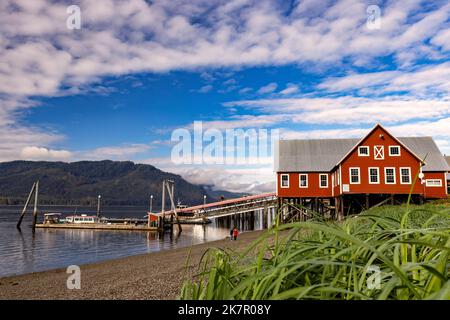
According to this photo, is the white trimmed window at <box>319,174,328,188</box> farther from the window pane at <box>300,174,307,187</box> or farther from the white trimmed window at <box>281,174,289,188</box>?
the white trimmed window at <box>281,174,289,188</box>

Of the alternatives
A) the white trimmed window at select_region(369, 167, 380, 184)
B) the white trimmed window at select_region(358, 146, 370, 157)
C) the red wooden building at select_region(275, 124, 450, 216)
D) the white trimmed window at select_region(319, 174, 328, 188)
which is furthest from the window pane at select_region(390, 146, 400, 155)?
the white trimmed window at select_region(319, 174, 328, 188)

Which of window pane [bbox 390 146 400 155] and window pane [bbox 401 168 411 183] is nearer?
window pane [bbox 401 168 411 183]

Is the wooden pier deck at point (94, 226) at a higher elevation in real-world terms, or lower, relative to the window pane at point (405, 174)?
lower

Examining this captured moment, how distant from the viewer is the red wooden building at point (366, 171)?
37.8m

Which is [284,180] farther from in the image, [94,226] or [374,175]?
[94,226]

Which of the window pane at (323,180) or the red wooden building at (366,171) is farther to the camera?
the window pane at (323,180)

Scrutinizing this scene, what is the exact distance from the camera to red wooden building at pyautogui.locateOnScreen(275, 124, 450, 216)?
3784 cm

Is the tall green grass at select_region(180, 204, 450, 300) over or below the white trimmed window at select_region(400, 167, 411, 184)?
below

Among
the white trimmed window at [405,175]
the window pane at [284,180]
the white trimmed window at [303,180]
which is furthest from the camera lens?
the window pane at [284,180]

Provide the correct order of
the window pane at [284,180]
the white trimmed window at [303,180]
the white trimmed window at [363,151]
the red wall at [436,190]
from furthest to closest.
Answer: the window pane at [284,180], the white trimmed window at [303,180], the red wall at [436,190], the white trimmed window at [363,151]

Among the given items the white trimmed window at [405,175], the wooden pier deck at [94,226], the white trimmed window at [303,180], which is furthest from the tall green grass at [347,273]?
the wooden pier deck at [94,226]

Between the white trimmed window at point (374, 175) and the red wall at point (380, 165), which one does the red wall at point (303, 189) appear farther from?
the white trimmed window at point (374, 175)

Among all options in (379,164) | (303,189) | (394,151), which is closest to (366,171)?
(379,164)

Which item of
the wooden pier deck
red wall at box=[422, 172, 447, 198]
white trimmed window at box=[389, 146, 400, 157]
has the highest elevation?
white trimmed window at box=[389, 146, 400, 157]
